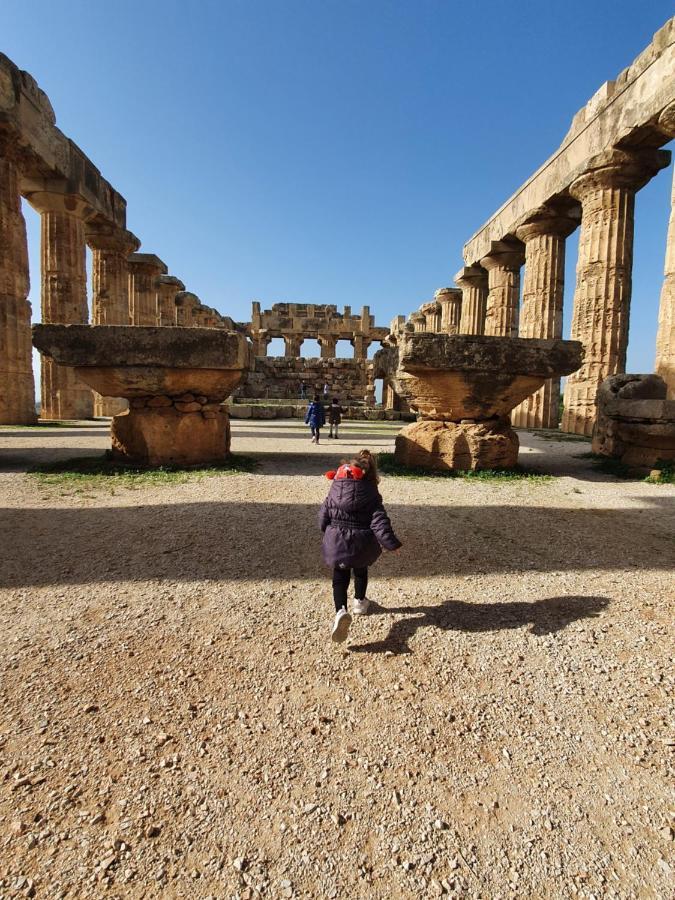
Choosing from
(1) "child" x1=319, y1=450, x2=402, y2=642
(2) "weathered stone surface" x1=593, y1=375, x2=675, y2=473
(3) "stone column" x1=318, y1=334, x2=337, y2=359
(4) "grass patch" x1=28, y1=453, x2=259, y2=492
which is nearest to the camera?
(1) "child" x1=319, y1=450, x2=402, y2=642

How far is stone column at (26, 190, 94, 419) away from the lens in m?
13.3

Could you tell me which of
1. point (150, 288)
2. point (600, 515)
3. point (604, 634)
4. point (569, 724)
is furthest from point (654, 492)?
point (150, 288)

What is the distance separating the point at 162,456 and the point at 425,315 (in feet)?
71.9

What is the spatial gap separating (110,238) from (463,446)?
1554 centimetres

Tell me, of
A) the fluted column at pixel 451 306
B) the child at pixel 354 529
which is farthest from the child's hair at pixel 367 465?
the fluted column at pixel 451 306

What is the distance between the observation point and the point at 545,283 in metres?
13.7

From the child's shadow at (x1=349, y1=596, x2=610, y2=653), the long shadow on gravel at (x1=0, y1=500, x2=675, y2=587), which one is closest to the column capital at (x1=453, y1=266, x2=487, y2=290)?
the long shadow on gravel at (x1=0, y1=500, x2=675, y2=587)

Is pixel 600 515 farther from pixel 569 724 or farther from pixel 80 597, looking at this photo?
pixel 80 597

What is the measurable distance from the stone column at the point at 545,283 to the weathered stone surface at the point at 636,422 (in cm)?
582

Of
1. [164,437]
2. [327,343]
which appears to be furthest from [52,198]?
Answer: [327,343]

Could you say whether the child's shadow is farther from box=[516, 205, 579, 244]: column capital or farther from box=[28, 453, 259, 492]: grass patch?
box=[516, 205, 579, 244]: column capital

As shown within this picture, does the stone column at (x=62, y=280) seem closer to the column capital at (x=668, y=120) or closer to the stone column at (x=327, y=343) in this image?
the column capital at (x=668, y=120)

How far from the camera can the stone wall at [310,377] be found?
25.9 metres

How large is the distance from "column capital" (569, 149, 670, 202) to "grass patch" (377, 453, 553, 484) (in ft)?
27.8
